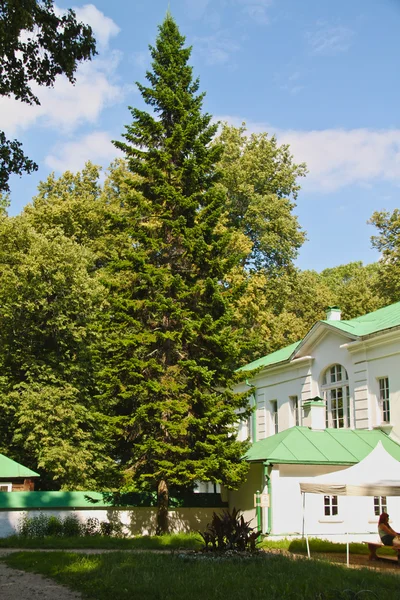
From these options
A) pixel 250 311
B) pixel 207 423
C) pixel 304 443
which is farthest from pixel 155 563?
pixel 250 311

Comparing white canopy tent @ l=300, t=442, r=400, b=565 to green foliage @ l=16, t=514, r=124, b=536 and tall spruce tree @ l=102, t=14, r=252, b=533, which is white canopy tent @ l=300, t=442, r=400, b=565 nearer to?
tall spruce tree @ l=102, t=14, r=252, b=533

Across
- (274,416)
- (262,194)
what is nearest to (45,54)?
(274,416)

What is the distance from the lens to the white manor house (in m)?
22.0

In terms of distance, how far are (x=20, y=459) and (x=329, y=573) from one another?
2238cm

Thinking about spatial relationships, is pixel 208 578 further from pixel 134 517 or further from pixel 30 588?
pixel 134 517

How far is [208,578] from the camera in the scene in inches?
413

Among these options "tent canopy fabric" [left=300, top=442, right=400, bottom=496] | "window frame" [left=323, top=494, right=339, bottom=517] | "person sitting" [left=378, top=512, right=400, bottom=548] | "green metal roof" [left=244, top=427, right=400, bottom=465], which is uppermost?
"green metal roof" [left=244, top=427, right=400, bottom=465]

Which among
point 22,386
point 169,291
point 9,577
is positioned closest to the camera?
point 9,577

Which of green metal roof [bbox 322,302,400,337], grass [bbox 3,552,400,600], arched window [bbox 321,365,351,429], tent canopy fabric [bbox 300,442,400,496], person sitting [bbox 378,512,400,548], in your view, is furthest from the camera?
arched window [bbox 321,365,351,429]

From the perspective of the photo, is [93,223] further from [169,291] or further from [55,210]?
[169,291]

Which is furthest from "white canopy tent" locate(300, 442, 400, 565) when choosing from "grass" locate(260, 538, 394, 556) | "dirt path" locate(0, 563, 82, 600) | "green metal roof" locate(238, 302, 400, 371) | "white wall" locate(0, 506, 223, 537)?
"white wall" locate(0, 506, 223, 537)

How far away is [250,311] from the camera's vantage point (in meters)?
39.4

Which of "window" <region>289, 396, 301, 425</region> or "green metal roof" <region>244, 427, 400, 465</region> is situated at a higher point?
"window" <region>289, 396, 301, 425</region>

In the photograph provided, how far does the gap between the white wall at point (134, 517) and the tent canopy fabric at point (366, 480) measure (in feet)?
30.0
